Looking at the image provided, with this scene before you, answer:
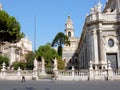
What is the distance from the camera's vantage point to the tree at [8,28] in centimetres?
4094

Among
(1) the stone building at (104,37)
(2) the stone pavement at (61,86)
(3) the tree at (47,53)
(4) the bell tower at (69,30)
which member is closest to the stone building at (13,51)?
(3) the tree at (47,53)

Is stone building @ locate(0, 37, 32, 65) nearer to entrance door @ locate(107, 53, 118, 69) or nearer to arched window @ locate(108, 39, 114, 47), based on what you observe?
arched window @ locate(108, 39, 114, 47)

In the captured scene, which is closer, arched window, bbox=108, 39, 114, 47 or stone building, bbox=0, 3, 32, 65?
arched window, bbox=108, 39, 114, 47

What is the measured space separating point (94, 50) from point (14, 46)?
49.3 meters

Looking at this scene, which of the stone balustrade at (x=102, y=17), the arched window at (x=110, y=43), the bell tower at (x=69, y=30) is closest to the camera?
the stone balustrade at (x=102, y=17)

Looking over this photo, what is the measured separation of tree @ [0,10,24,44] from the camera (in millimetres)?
40938

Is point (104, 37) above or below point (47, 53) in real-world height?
above

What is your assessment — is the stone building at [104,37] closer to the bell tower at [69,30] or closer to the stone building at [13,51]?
the stone building at [13,51]

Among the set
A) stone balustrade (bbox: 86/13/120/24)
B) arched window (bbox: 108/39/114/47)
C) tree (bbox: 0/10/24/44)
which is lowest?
arched window (bbox: 108/39/114/47)

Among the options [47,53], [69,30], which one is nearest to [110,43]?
A: [47,53]

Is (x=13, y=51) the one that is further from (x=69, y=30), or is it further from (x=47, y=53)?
(x=69, y=30)

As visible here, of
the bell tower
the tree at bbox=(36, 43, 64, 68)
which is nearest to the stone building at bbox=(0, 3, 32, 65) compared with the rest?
the tree at bbox=(36, 43, 64, 68)

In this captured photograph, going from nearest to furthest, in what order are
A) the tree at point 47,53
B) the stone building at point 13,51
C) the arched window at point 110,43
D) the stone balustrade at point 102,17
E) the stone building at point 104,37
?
1. the stone building at point 104,37
2. the stone balustrade at point 102,17
3. the arched window at point 110,43
4. the tree at point 47,53
5. the stone building at point 13,51

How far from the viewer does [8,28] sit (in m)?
41.3
